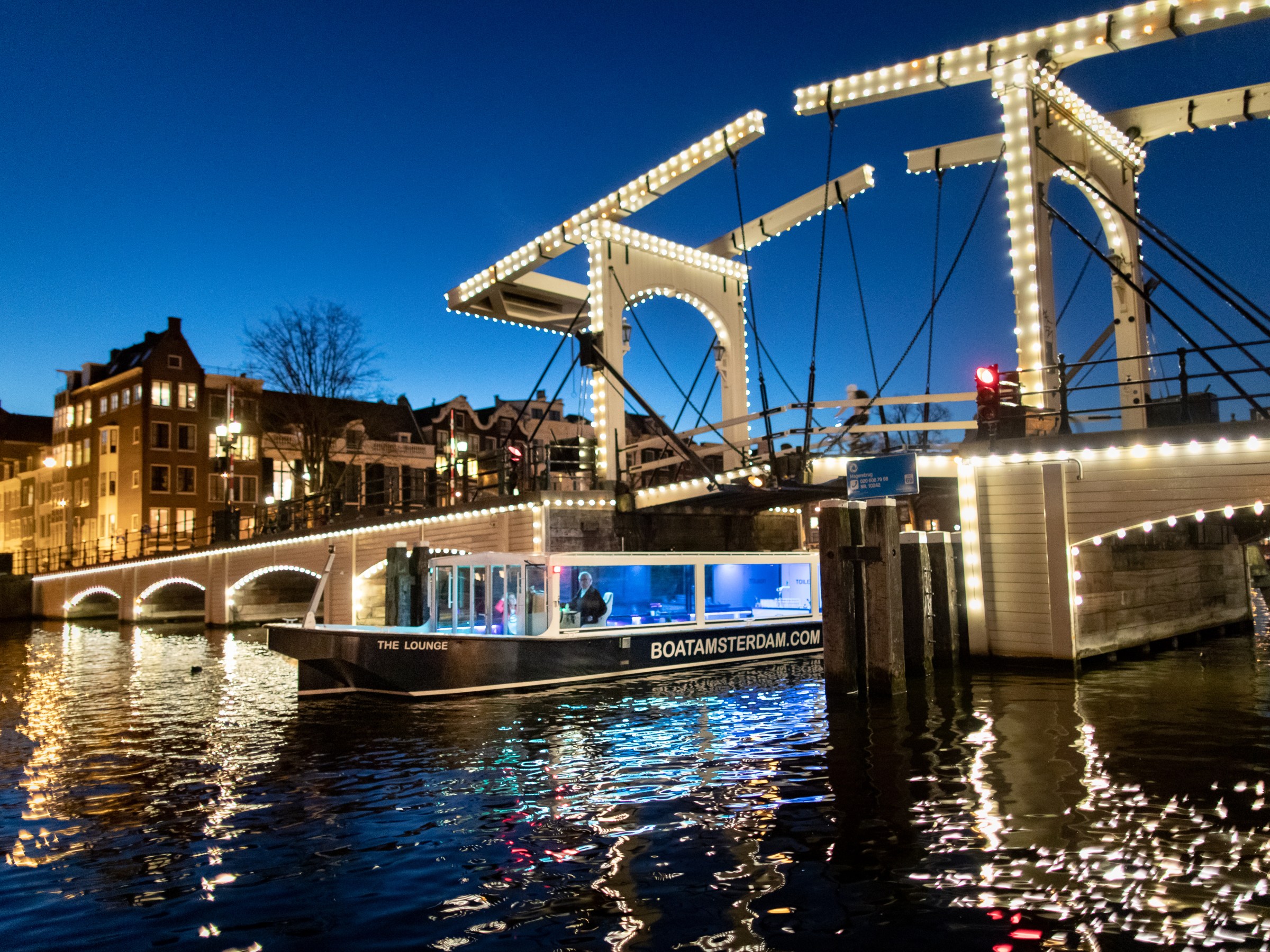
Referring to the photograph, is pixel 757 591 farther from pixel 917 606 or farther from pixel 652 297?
pixel 652 297

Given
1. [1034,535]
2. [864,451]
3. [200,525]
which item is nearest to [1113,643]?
[1034,535]

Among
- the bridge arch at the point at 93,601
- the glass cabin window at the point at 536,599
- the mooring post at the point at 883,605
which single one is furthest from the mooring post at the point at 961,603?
the bridge arch at the point at 93,601

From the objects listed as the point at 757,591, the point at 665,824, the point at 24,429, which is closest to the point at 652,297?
the point at 757,591

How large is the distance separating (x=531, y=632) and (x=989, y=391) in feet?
29.1

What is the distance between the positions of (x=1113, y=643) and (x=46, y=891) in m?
16.9

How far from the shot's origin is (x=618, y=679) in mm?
17719

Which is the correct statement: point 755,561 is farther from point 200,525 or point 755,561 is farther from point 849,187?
point 200,525

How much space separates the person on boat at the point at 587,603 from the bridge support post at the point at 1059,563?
25.5 feet

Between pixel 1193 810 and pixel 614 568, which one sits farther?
pixel 614 568

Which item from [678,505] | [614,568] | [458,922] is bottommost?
[458,922]

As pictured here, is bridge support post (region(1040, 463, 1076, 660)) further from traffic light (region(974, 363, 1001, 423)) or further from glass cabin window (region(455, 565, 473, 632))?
glass cabin window (region(455, 565, 473, 632))

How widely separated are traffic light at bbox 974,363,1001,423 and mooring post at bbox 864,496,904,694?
3333mm

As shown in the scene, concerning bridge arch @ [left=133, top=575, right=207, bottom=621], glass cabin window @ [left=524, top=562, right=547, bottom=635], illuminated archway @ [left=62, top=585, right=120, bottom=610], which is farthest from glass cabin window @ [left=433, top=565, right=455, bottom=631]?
illuminated archway @ [left=62, top=585, right=120, bottom=610]

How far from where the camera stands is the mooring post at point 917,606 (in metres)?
16.2
